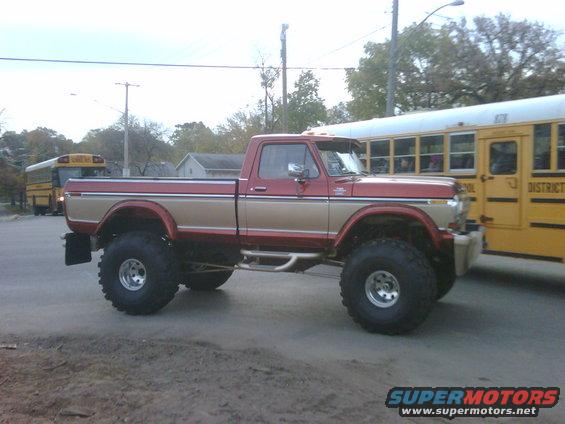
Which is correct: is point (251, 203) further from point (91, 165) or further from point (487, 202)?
point (91, 165)

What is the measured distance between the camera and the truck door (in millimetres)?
7105

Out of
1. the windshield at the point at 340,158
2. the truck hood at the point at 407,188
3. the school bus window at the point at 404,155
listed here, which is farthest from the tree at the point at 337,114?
the truck hood at the point at 407,188

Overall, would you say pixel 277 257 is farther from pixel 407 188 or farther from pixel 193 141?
pixel 193 141

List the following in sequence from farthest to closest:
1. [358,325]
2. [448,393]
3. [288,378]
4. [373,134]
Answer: [373,134] → [358,325] → [288,378] → [448,393]

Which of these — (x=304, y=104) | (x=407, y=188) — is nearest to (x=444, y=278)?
(x=407, y=188)

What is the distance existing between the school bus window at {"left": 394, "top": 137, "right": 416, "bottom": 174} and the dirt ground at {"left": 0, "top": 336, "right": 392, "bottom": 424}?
21.2 feet

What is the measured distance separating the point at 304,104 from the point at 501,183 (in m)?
40.9

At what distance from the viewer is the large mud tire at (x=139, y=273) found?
7.70 meters

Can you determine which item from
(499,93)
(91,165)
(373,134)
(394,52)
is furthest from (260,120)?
(373,134)

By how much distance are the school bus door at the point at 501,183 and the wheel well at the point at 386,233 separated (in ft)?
9.14

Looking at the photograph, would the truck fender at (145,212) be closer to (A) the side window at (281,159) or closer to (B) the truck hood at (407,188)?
(A) the side window at (281,159)

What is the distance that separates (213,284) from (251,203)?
2.46 meters

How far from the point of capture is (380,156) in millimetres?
12172

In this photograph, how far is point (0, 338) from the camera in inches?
262
